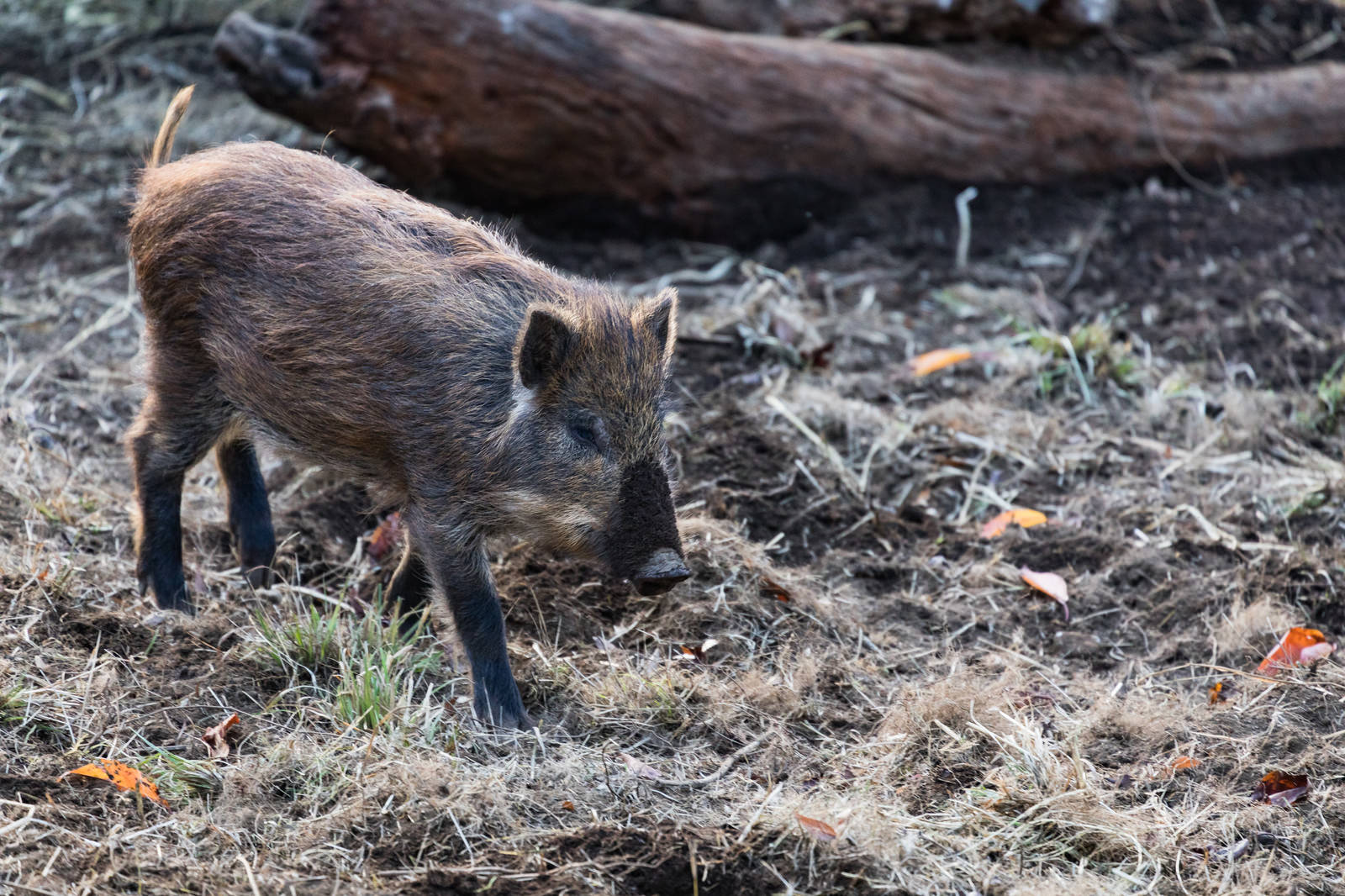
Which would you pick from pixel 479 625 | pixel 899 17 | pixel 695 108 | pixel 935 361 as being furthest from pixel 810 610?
pixel 899 17

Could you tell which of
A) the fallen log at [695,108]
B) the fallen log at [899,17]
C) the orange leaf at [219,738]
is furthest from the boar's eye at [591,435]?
the fallen log at [899,17]

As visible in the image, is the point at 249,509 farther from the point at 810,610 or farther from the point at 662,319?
the point at 810,610

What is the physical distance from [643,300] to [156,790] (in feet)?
7.02

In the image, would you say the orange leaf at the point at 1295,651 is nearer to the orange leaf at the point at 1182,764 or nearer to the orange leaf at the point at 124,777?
the orange leaf at the point at 1182,764

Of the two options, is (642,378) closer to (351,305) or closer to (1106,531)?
(351,305)

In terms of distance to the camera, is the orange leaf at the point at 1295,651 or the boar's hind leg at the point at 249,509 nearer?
the orange leaf at the point at 1295,651

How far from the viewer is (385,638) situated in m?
4.14

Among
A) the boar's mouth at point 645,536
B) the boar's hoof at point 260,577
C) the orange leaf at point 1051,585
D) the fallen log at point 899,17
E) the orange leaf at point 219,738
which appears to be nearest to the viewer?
the orange leaf at point 219,738

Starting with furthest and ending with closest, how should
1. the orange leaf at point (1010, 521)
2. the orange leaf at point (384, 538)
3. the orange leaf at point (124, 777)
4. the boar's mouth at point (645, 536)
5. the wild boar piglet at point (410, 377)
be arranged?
the orange leaf at point (1010, 521), the orange leaf at point (384, 538), the wild boar piglet at point (410, 377), the boar's mouth at point (645, 536), the orange leaf at point (124, 777)

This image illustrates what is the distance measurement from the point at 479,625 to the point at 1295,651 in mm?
2686

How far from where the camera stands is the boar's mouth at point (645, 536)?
3.78 m

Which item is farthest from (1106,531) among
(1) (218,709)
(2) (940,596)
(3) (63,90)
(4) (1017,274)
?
(3) (63,90)

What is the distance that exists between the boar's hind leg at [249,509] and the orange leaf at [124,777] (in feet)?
4.34

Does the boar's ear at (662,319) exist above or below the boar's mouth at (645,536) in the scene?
above
